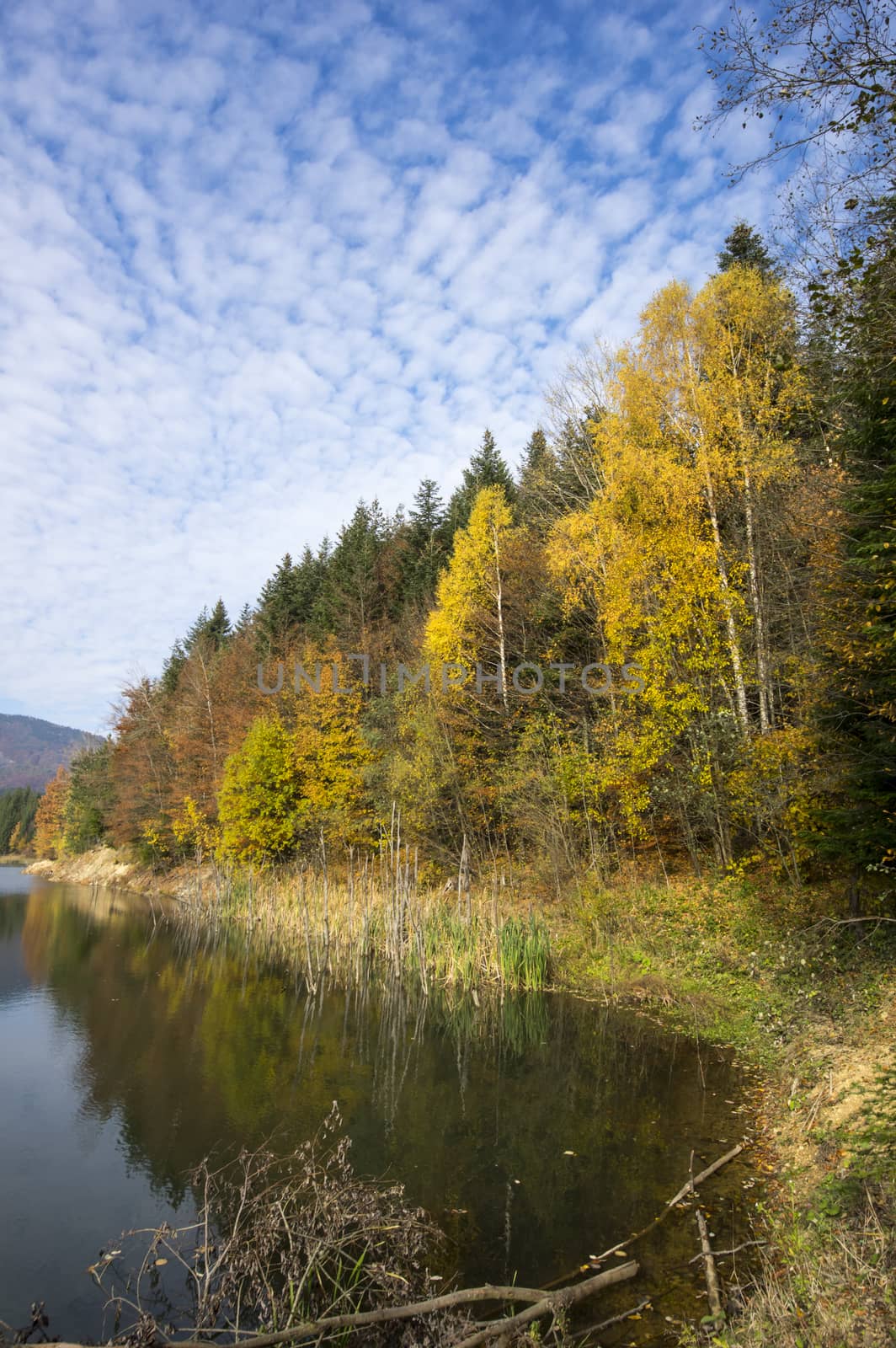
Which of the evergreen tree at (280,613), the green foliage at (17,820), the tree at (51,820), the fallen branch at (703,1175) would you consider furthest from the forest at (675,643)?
the green foliage at (17,820)

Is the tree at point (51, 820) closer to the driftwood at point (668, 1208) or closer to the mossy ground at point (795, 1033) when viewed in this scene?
the mossy ground at point (795, 1033)

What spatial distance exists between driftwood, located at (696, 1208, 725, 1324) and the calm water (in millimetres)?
190

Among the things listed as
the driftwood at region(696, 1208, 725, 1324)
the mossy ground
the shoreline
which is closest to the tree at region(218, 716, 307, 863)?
the shoreline

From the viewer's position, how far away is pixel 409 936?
13.5 m

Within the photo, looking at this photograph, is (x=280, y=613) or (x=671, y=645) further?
(x=280, y=613)

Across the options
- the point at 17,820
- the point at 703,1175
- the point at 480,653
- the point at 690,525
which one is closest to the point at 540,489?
the point at 480,653

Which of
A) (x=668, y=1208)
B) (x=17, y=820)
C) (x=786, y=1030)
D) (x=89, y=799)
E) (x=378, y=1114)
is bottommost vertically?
(x=378, y=1114)

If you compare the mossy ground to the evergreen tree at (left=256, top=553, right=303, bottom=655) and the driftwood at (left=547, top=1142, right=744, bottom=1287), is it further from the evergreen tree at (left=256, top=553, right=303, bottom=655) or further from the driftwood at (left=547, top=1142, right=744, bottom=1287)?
the evergreen tree at (left=256, top=553, right=303, bottom=655)

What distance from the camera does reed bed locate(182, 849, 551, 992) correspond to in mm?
12156

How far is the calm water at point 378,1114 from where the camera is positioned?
197 inches

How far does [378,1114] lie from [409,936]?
6128 millimetres

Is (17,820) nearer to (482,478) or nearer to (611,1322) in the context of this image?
(482,478)

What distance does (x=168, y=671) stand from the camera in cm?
4550

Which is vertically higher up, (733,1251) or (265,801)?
(265,801)
